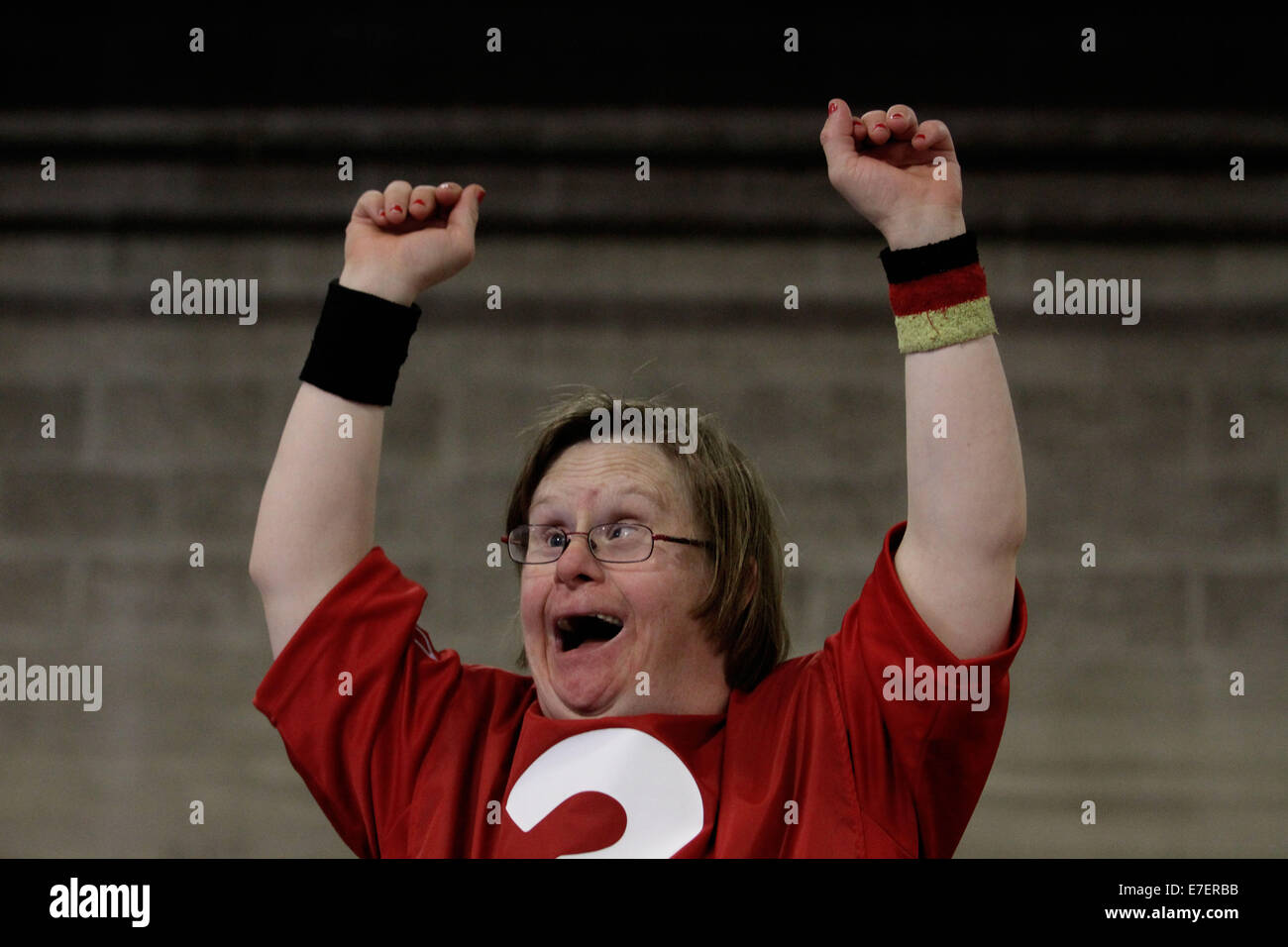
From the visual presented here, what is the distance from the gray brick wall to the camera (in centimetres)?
239

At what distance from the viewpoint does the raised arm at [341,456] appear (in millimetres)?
1258

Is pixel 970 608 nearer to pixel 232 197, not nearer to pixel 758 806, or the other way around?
pixel 758 806

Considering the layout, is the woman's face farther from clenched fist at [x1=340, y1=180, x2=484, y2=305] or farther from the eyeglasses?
clenched fist at [x1=340, y1=180, x2=484, y2=305]

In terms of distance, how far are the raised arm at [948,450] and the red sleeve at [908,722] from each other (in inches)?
1.1

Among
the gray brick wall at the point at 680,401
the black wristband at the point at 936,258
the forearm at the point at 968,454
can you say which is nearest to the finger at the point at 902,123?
the black wristband at the point at 936,258

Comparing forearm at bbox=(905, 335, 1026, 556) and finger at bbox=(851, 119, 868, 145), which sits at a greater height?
finger at bbox=(851, 119, 868, 145)

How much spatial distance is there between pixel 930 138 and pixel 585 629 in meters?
0.62

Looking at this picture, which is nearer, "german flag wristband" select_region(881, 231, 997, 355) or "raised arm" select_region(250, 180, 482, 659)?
"german flag wristband" select_region(881, 231, 997, 355)

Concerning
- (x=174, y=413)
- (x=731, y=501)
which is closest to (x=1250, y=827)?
(x=731, y=501)

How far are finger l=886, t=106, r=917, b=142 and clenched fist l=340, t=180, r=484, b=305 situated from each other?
0.44 metres

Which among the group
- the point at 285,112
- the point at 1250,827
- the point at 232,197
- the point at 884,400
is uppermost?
the point at 285,112

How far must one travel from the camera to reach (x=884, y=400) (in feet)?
8.22

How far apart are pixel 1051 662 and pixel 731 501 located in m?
1.35

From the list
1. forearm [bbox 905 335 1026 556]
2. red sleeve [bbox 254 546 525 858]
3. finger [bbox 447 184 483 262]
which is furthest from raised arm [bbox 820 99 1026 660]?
red sleeve [bbox 254 546 525 858]
